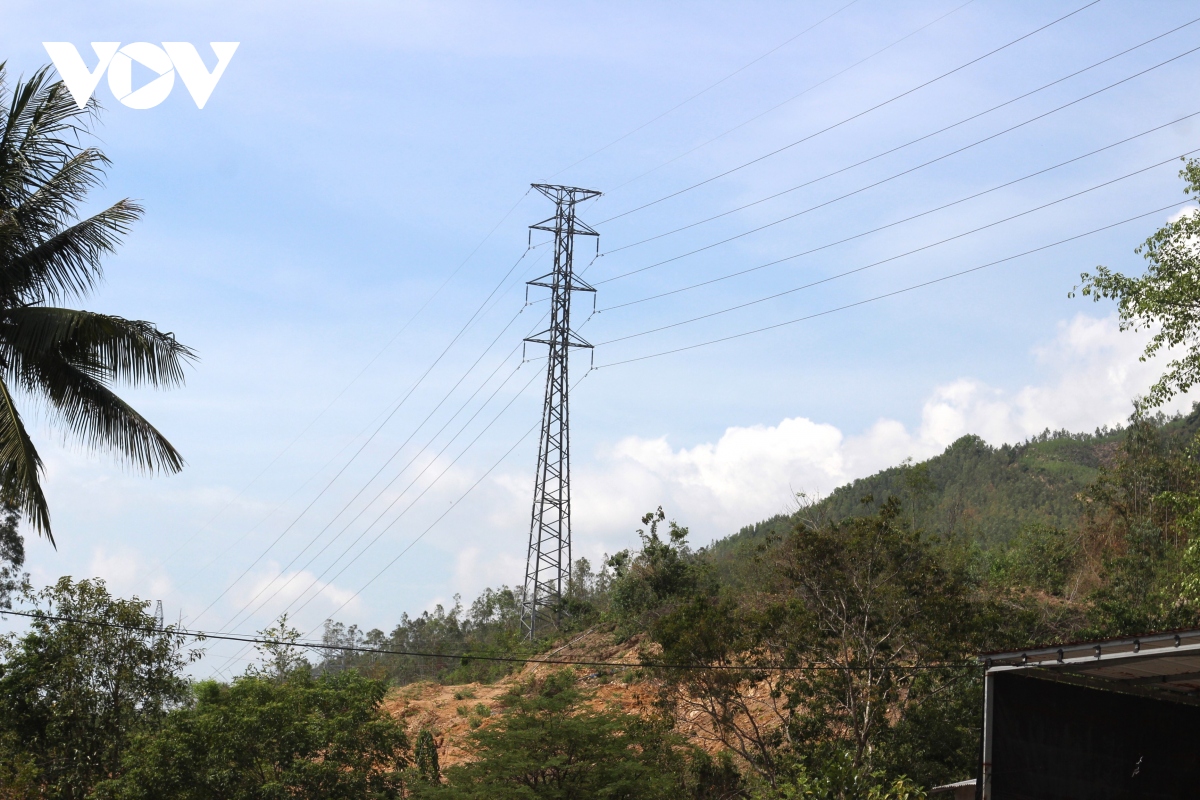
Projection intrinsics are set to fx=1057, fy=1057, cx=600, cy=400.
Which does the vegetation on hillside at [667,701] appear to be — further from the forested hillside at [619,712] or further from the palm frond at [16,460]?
the palm frond at [16,460]

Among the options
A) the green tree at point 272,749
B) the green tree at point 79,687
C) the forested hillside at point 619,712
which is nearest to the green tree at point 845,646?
the forested hillside at point 619,712

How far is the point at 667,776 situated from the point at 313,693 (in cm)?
740

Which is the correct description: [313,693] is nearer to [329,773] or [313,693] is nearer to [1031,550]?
[329,773]

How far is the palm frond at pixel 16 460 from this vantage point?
1090 centimetres

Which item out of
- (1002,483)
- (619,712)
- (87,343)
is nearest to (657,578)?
(619,712)

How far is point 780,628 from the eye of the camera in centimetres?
2188

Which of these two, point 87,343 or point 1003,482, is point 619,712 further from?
point 1003,482

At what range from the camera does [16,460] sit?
10.9 meters

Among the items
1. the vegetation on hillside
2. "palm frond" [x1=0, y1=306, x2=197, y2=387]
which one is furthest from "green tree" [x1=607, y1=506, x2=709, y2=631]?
"palm frond" [x1=0, y1=306, x2=197, y2=387]

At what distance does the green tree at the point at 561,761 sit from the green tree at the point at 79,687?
6389 millimetres

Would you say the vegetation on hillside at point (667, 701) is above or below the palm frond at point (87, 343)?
below

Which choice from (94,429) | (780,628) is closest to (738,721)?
(780,628)

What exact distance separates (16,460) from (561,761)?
1261cm

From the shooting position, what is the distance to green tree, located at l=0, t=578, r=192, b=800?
20438 mm
